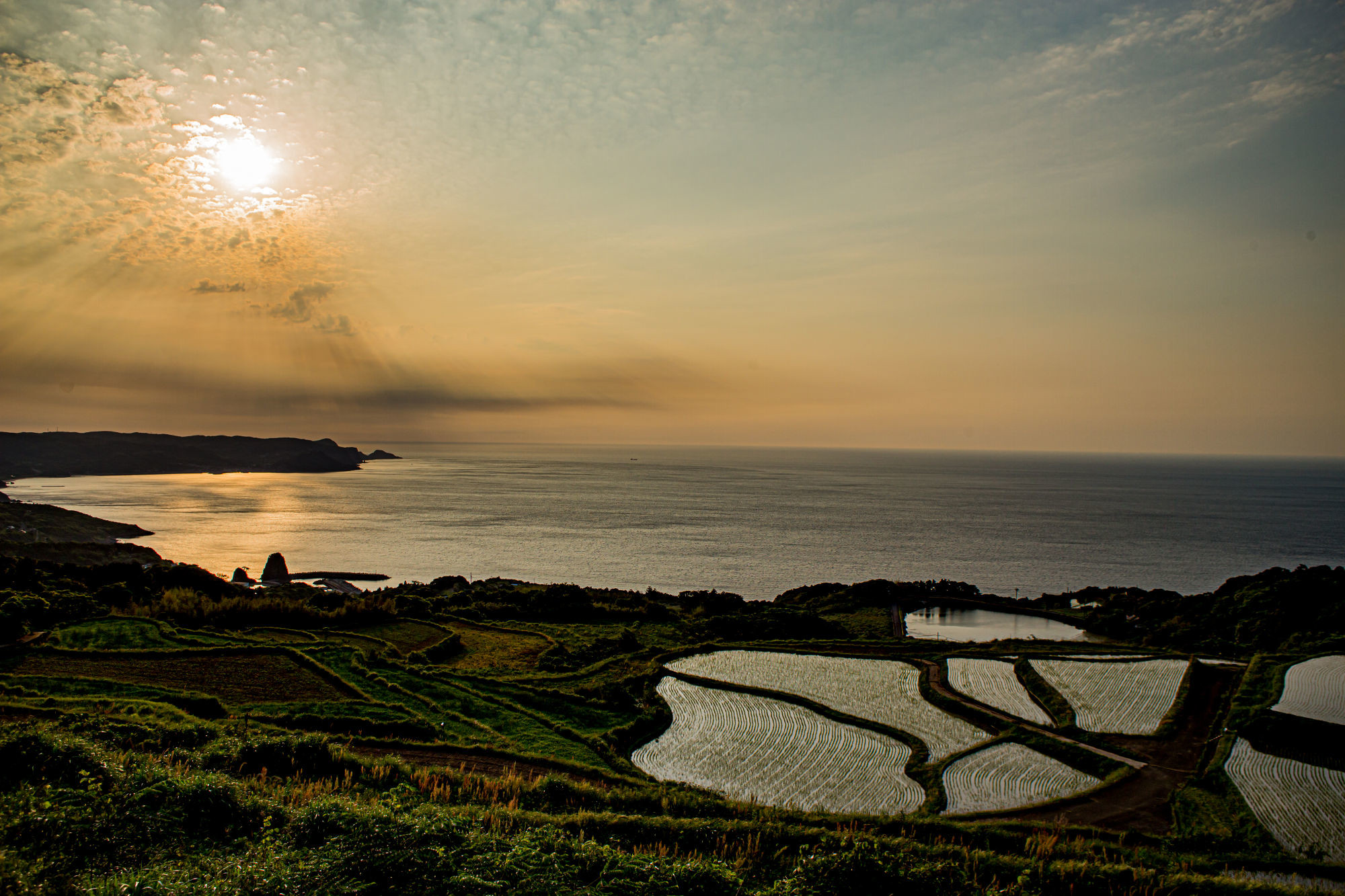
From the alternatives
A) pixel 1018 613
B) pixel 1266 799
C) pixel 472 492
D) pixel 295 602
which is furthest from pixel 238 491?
pixel 1266 799

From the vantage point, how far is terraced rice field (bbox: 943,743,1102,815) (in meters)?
20.2

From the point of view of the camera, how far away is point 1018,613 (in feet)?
186

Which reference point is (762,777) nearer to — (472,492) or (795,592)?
(795,592)

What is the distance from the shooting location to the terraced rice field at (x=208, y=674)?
25.2 metres

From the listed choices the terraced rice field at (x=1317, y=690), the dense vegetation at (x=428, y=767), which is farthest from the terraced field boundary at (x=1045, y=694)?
the terraced rice field at (x=1317, y=690)

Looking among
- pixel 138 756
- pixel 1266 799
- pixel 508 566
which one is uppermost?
pixel 138 756

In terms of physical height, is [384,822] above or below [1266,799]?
above

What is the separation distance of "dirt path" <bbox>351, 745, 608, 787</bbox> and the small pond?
35.1 metres

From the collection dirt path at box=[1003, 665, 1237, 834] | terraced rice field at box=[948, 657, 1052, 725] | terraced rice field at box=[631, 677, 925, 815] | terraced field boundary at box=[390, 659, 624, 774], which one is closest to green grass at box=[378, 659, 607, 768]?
terraced field boundary at box=[390, 659, 624, 774]

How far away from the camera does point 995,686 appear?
31359 millimetres

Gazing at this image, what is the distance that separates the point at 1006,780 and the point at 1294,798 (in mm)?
8018

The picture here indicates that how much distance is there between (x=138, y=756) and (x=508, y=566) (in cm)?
6804

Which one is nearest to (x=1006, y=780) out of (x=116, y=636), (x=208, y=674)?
(x=208, y=674)

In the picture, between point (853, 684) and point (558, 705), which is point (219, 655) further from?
point (853, 684)
